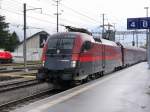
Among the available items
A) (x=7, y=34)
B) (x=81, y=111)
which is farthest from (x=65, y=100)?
(x=7, y=34)

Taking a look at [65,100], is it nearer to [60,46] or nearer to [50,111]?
[50,111]

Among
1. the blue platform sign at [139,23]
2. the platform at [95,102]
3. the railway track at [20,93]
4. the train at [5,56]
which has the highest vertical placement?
the blue platform sign at [139,23]

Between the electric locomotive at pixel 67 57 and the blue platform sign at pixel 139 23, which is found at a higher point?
the blue platform sign at pixel 139 23

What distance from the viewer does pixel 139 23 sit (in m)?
33.1

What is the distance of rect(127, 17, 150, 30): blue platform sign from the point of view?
3262 cm

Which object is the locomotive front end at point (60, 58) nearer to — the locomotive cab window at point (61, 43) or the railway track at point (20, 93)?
the locomotive cab window at point (61, 43)

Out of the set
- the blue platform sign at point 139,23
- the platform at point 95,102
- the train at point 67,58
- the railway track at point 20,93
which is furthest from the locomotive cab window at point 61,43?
the blue platform sign at point 139,23

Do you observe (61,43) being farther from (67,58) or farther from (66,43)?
(67,58)

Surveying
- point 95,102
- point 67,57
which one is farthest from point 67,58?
point 95,102

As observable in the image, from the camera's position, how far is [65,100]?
1348 centimetres

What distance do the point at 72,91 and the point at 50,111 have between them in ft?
16.9

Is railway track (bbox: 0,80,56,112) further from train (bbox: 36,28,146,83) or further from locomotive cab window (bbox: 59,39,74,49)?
locomotive cab window (bbox: 59,39,74,49)

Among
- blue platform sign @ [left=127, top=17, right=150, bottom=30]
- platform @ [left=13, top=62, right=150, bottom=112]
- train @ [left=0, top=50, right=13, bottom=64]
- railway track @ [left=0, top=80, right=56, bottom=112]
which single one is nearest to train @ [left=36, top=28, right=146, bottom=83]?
railway track @ [left=0, top=80, right=56, bottom=112]

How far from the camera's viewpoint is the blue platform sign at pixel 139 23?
32619 mm
